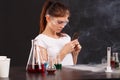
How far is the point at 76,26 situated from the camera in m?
3.46

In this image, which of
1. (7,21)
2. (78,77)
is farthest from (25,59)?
(78,77)

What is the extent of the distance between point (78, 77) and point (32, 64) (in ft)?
1.24

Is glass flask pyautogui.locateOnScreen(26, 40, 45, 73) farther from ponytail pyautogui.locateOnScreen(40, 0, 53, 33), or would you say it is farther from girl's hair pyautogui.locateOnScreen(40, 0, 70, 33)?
ponytail pyautogui.locateOnScreen(40, 0, 53, 33)

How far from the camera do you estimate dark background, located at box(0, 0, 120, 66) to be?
3.30 meters

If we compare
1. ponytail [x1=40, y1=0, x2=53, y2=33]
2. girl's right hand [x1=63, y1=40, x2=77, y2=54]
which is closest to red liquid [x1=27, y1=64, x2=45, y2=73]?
girl's right hand [x1=63, y1=40, x2=77, y2=54]

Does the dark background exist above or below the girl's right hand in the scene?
above

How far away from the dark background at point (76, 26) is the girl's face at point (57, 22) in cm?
76

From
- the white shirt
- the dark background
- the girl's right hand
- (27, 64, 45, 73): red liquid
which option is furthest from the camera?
the dark background

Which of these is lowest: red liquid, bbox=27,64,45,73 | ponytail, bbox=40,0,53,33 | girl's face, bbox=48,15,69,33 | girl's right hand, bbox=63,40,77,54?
red liquid, bbox=27,64,45,73

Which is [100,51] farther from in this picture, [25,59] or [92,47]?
[25,59]

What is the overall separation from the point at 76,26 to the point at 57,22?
97cm

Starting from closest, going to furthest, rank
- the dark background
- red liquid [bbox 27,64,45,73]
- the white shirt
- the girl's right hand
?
red liquid [bbox 27,64,45,73], the girl's right hand, the white shirt, the dark background

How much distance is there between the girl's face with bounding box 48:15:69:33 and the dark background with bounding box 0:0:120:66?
758mm

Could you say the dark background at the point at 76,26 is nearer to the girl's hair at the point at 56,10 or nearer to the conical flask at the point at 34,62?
the girl's hair at the point at 56,10
